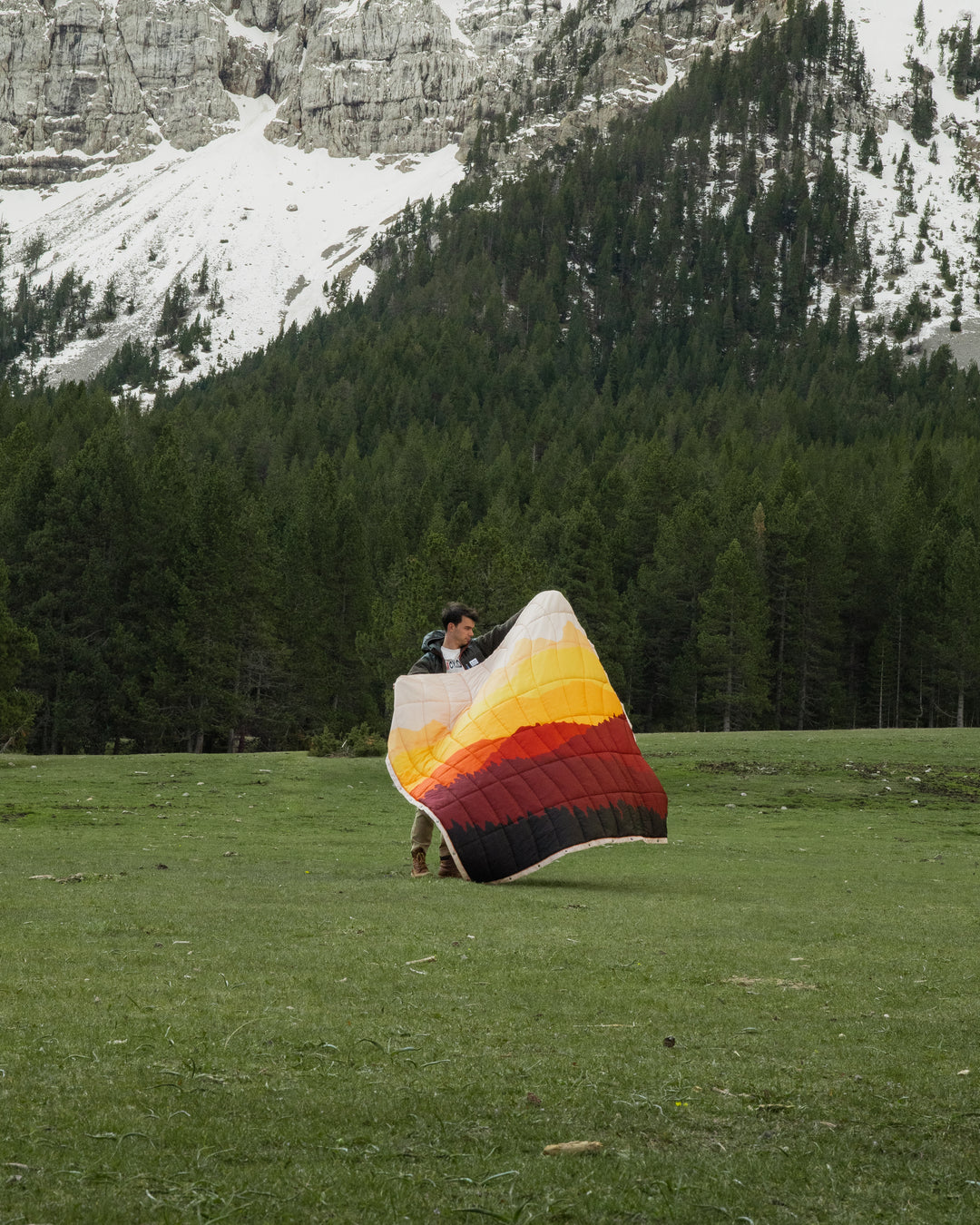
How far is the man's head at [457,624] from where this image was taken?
1408cm

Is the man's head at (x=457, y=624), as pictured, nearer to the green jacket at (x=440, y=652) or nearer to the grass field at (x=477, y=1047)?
the green jacket at (x=440, y=652)

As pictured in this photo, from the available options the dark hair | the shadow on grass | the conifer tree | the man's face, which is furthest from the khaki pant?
the conifer tree

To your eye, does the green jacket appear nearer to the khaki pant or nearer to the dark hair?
the dark hair

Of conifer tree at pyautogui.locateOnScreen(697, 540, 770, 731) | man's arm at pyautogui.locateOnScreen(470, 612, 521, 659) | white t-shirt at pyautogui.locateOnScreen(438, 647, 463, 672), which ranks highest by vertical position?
man's arm at pyautogui.locateOnScreen(470, 612, 521, 659)

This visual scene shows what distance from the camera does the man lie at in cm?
1402

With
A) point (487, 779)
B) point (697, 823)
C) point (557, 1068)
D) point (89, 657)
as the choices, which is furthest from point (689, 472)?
point (557, 1068)

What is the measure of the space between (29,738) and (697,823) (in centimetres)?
4295

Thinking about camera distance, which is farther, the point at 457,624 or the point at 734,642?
the point at 734,642

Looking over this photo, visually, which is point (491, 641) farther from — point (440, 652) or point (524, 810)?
point (524, 810)

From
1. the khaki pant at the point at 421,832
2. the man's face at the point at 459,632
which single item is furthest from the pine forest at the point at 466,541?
the khaki pant at the point at 421,832

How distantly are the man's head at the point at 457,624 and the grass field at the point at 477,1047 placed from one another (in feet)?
9.70

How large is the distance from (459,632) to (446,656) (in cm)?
40

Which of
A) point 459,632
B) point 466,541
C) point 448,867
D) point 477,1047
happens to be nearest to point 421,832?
point 448,867

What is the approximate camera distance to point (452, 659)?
47.3 feet
